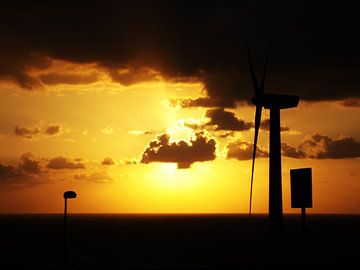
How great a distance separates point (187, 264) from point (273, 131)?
117 ft

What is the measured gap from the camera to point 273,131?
4866 cm

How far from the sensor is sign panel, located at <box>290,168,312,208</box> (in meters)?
22.3

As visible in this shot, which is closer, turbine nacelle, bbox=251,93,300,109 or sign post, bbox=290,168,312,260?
sign post, bbox=290,168,312,260

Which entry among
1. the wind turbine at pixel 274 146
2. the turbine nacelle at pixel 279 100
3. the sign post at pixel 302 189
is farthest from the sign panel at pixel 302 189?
the turbine nacelle at pixel 279 100

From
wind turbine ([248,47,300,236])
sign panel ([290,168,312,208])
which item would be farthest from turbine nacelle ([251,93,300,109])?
sign panel ([290,168,312,208])

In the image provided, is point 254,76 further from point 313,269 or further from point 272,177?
point 313,269

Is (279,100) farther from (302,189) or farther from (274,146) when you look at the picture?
(302,189)

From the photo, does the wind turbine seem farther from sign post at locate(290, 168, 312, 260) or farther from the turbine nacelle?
sign post at locate(290, 168, 312, 260)

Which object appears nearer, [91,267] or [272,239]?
[272,239]

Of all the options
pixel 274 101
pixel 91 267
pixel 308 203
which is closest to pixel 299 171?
pixel 308 203

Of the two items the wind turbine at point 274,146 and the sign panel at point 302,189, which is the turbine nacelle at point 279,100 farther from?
the sign panel at point 302,189

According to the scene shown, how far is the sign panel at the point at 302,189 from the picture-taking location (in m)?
22.3

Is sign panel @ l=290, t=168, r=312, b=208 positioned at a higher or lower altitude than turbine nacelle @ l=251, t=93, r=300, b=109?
lower

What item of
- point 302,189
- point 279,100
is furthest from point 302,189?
point 279,100
